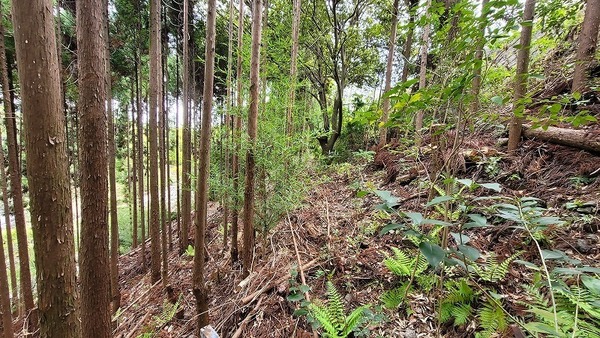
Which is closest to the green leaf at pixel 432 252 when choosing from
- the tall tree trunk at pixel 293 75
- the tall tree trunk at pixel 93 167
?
the tall tree trunk at pixel 93 167

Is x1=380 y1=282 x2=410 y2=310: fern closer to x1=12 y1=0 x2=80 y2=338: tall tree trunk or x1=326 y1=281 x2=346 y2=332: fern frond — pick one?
x1=326 y1=281 x2=346 y2=332: fern frond

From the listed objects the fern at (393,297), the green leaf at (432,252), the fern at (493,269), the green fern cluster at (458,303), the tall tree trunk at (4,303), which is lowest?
the tall tree trunk at (4,303)

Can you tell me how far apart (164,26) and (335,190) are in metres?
5.17

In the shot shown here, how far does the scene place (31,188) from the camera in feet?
3.90

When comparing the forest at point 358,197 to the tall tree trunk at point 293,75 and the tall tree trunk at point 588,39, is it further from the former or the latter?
the tall tree trunk at point 293,75

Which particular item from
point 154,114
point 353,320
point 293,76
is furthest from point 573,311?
point 154,114

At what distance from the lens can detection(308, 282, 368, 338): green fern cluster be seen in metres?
1.73

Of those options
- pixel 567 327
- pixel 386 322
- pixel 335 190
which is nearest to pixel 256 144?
pixel 386 322

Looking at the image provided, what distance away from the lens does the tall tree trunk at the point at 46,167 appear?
1139mm

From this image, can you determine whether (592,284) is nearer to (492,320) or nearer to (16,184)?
(492,320)

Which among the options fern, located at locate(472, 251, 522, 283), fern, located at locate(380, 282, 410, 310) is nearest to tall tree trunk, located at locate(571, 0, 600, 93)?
fern, located at locate(472, 251, 522, 283)

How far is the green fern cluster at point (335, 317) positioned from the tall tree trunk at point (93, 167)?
161cm

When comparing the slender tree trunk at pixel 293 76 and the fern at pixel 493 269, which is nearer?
the fern at pixel 493 269

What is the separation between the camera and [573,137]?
2689 mm
